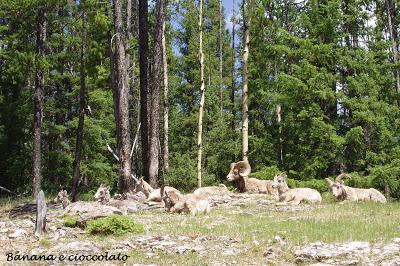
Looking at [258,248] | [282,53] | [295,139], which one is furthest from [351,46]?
[258,248]

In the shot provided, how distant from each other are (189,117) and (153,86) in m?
21.1

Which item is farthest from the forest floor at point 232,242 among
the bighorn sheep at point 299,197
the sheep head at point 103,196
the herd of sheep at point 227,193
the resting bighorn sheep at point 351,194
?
the resting bighorn sheep at point 351,194

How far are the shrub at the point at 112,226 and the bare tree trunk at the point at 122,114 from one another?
6698mm

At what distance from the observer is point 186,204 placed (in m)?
14.4

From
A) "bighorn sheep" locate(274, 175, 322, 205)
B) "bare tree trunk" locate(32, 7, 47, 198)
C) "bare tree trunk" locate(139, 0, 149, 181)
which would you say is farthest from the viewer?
"bare tree trunk" locate(32, 7, 47, 198)

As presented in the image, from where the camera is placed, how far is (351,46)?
999 inches

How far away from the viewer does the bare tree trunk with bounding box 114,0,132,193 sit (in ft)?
58.0

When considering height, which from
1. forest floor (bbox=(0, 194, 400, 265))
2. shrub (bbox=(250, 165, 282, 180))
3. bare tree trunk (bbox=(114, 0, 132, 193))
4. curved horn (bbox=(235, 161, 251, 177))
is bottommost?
forest floor (bbox=(0, 194, 400, 265))

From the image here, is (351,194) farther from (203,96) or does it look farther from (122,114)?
(203,96)

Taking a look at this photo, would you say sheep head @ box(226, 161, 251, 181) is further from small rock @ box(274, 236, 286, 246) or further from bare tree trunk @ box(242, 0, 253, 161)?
small rock @ box(274, 236, 286, 246)

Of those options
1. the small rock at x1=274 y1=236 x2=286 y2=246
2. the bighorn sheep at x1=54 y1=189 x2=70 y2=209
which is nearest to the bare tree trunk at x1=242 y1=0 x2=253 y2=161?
the bighorn sheep at x1=54 y1=189 x2=70 y2=209

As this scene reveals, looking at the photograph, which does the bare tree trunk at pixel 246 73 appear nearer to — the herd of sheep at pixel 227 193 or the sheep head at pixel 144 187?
the herd of sheep at pixel 227 193

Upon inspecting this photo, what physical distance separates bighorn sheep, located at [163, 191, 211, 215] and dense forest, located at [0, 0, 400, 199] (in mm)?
3113

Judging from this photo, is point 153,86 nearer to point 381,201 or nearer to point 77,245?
point 381,201
